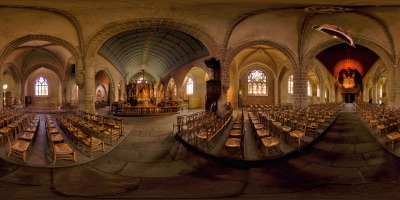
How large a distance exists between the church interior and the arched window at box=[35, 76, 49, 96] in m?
0.13

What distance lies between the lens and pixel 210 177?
12.2 ft

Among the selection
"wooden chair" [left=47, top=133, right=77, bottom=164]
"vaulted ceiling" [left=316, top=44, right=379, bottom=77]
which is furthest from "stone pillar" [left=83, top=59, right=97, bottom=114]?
"vaulted ceiling" [left=316, top=44, right=379, bottom=77]

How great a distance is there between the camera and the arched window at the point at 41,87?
83.9 ft

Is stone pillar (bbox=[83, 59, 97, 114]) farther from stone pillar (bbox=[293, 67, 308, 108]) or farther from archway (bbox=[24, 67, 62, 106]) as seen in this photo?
archway (bbox=[24, 67, 62, 106])

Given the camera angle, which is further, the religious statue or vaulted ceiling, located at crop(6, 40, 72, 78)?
the religious statue

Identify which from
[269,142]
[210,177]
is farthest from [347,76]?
[210,177]

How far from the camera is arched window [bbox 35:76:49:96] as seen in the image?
25.6 m

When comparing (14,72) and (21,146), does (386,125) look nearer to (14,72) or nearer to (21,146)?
(21,146)

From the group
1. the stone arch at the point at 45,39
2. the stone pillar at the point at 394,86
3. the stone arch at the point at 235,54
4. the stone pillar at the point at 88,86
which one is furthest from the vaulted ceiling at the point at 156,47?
the stone pillar at the point at 394,86

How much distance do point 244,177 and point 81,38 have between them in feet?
38.3

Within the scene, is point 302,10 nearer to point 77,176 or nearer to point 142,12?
point 142,12

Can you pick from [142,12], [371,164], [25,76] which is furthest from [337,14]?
[25,76]

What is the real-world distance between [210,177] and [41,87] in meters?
30.6

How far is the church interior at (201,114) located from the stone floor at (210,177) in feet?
0.10
